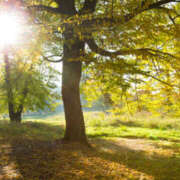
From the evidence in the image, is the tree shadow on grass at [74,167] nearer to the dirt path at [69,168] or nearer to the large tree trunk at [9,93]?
the dirt path at [69,168]

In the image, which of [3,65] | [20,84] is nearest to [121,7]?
[20,84]

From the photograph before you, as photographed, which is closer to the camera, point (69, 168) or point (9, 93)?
point (69, 168)

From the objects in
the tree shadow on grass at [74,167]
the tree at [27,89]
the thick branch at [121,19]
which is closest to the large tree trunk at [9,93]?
the tree at [27,89]

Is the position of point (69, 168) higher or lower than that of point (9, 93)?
lower

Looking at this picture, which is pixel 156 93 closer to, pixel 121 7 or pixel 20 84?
pixel 121 7

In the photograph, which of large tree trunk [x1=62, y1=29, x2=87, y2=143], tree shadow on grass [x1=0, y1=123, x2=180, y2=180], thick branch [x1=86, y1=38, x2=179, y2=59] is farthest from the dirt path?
thick branch [x1=86, y1=38, x2=179, y2=59]

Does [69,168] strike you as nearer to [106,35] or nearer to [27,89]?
[106,35]

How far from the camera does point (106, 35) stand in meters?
3.91

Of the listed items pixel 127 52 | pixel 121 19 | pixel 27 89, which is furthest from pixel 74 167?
pixel 27 89

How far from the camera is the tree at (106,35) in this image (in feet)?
12.8

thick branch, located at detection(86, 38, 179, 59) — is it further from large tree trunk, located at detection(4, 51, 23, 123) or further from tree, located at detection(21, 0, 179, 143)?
large tree trunk, located at detection(4, 51, 23, 123)

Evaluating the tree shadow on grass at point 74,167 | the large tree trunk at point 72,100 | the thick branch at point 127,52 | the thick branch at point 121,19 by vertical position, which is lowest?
the tree shadow on grass at point 74,167

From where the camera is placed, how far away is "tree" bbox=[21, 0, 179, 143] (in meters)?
3.91

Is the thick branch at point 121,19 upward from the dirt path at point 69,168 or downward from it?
upward
